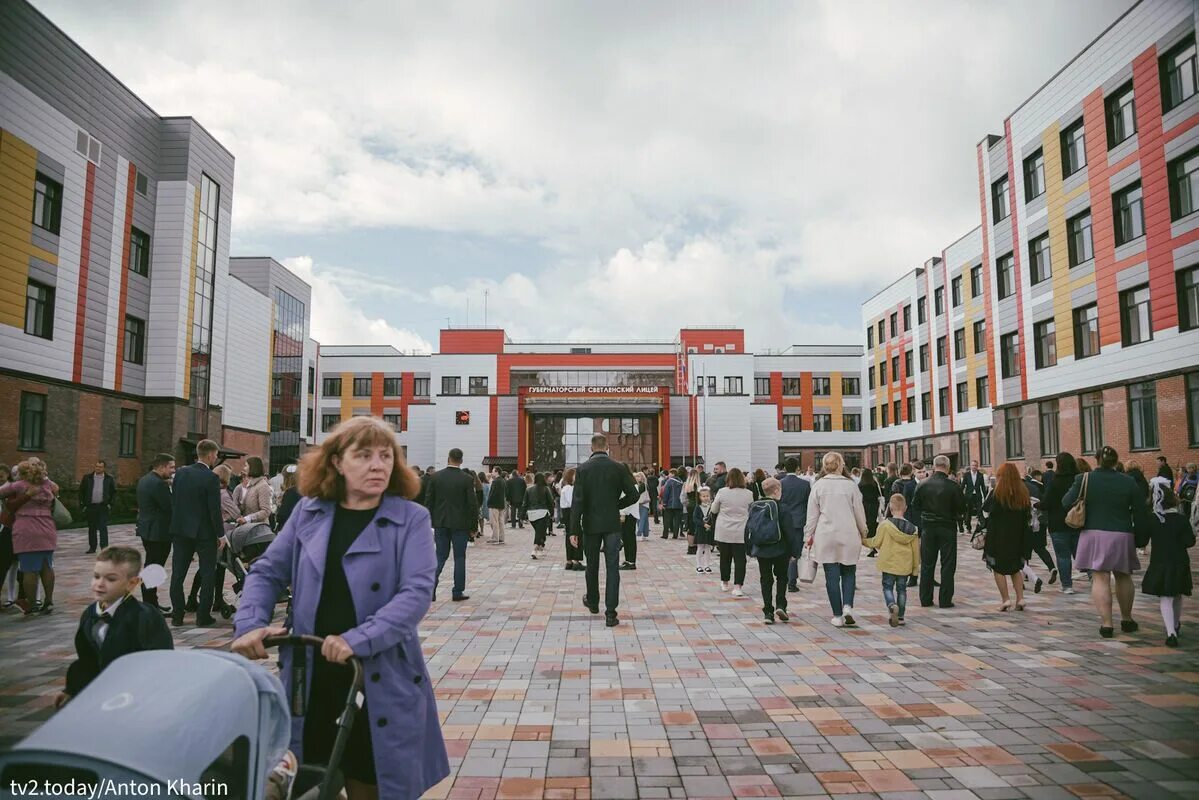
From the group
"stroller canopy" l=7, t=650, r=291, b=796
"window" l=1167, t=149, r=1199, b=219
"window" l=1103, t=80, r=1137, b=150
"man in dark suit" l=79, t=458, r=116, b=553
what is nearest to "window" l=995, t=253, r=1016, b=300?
"window" l=1103, t=80, r=1137, b=150

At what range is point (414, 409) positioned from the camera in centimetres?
5850

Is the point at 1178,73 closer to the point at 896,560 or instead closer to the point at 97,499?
the point at 896,560

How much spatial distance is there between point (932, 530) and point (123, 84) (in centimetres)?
3050

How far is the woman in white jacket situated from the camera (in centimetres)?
825

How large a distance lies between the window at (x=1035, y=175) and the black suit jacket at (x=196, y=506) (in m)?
29.2

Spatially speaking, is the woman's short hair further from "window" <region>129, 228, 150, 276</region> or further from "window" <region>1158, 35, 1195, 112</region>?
"window" <region>129, 228, 150, 276</region>

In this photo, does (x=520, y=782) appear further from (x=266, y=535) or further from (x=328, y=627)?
(x=266, y=535)

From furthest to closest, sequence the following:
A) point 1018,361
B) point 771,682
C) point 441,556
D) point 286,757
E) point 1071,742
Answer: point 1018,361 → point 441,556 → point 771,682 → point 1071,742 → point 286,757

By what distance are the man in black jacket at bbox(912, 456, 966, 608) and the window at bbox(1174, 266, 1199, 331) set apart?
1548cm

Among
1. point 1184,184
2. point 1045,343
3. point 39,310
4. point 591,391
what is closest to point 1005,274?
point 1045,343

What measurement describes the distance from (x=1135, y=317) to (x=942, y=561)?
17.7m

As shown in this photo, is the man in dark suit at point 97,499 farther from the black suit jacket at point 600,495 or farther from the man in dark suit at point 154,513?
the black suit jacket at point 600,495

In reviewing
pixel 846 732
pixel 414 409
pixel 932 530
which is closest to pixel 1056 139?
pixel 932 530

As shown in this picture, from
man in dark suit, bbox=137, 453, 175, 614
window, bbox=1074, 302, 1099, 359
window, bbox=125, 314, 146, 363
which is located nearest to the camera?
man in dark suit, bbox=137, 453, 175, 614
